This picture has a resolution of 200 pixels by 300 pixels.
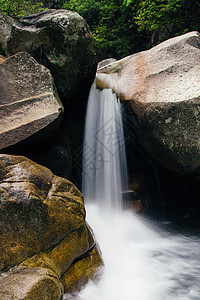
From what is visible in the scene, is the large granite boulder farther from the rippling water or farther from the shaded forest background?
the shaded forest background

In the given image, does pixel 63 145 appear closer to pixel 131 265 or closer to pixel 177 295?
pixel 131 265

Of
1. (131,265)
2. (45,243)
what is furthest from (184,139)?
(45,243)

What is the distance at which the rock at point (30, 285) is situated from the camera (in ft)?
6.06

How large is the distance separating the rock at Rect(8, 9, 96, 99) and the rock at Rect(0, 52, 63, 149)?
56 cm

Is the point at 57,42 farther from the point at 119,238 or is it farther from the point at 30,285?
the point at 30,285

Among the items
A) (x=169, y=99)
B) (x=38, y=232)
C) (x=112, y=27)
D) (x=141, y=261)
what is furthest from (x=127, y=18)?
(x=38, y=232)

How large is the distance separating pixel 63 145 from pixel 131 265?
9.18 ft

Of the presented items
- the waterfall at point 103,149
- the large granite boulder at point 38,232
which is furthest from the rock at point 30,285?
the waterfall at point 103,149

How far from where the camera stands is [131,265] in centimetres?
355

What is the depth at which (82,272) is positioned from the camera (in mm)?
2805

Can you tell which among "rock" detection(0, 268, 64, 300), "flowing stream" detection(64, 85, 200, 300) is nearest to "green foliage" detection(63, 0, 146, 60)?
"flowing stream" detection(64, 85, 200, 300)

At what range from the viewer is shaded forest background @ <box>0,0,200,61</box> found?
8.81 m

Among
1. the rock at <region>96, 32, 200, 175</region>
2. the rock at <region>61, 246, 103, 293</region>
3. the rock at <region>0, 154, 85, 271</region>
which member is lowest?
the rock at <region>61, 246, 103, 293</region>

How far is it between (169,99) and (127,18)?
9.44 metres
